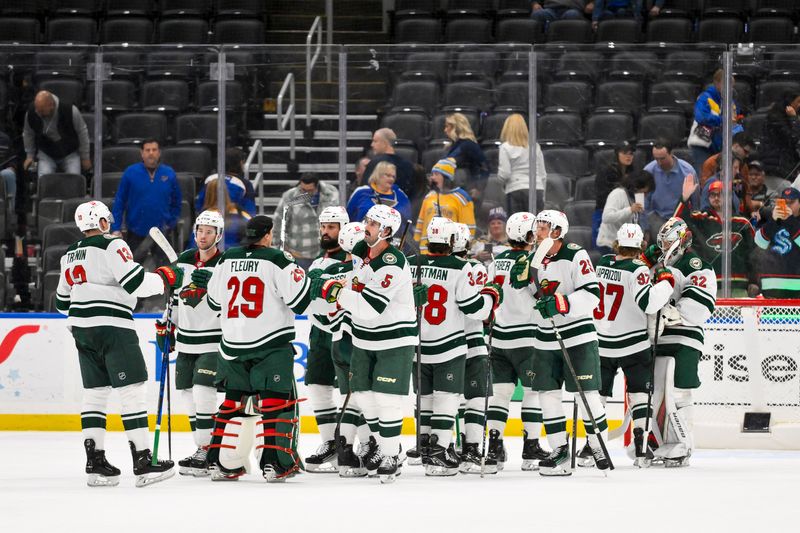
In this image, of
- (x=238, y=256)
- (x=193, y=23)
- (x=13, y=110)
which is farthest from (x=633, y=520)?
(x=193, y=23)

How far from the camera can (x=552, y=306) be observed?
8141mm

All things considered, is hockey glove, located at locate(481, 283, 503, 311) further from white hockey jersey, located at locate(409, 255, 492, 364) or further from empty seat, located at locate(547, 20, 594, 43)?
empty seat, located at locate(547, 20, 594, 43)

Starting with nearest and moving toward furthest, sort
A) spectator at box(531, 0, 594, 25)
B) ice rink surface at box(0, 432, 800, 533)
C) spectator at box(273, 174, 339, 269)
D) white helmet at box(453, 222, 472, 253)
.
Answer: ice rink surface at box(0, 432, 800, 533)
white helmet at box(453, 222, 472, 253)
spectator at box(273, 174, 339, 269)
spectator at box(531, 0, 594, 25)

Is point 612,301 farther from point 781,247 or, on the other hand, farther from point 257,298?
point 257,298

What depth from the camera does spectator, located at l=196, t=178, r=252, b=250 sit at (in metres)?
10.9

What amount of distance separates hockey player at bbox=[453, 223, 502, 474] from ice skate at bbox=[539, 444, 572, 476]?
0.33m

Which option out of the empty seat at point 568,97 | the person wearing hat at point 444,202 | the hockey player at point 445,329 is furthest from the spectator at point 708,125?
the hockey player at point 445,329

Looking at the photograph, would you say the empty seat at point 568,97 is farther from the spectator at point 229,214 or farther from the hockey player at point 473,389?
the hockey player at point 473,389

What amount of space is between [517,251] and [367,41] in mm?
6887

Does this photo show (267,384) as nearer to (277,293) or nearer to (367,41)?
(277,293)

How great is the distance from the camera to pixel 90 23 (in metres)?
14.6

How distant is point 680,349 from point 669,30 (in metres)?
5.75

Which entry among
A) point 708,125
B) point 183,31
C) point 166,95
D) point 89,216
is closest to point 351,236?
point 89,216

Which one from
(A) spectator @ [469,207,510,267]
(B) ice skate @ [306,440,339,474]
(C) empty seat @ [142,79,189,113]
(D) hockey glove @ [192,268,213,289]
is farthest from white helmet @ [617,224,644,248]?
(C) empty seat @ [142,79,189,113]
